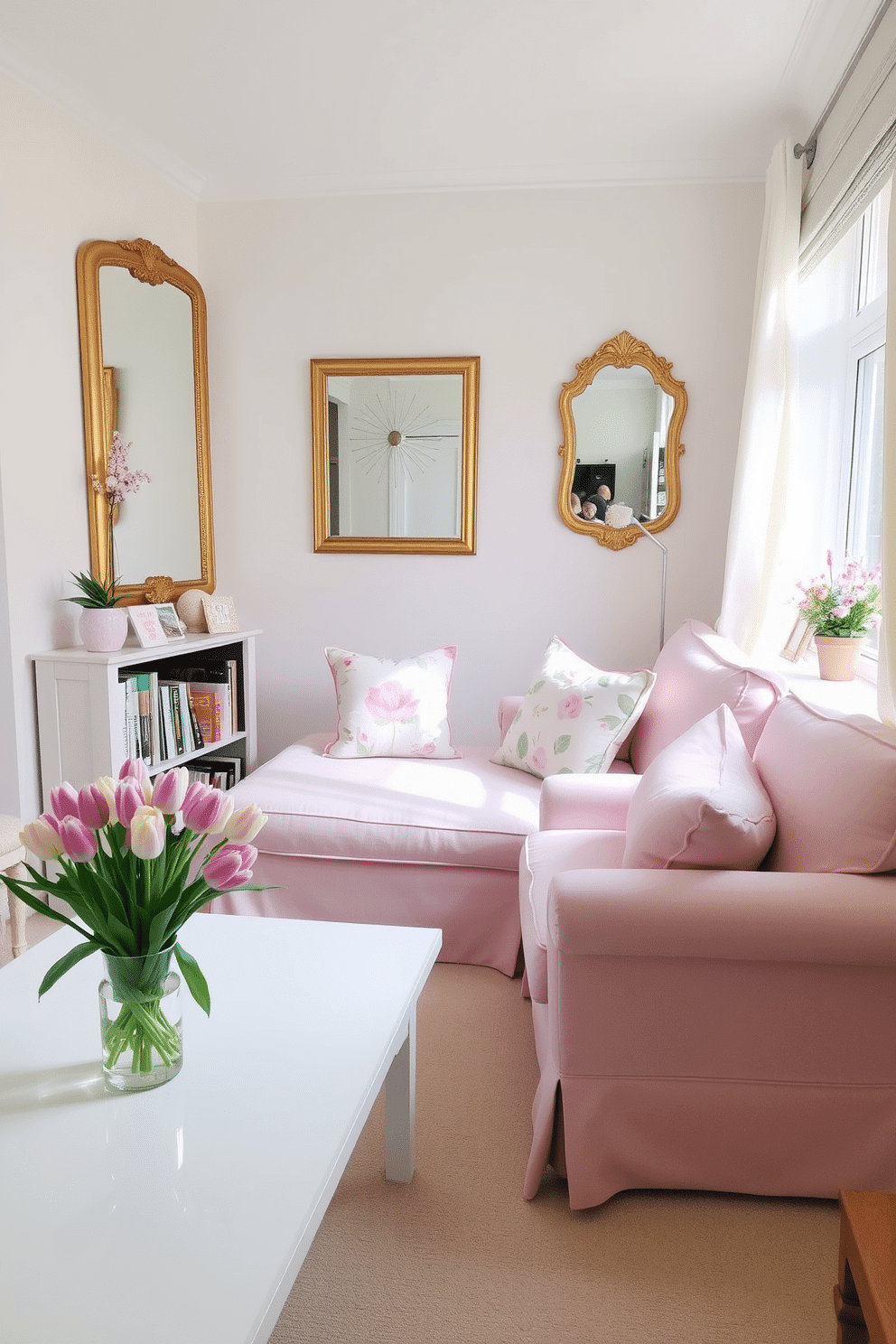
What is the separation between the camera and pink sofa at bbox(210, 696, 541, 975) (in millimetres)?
2682

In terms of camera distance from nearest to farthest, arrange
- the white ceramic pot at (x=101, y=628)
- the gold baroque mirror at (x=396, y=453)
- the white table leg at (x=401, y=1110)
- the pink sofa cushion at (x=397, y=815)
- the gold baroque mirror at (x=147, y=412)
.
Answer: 1. the white table leg at (x=401, y=1110)
2. the pink sofa cushion at (x=397, y=815)
3. the white ceramic pot at (x=101, y=628)
4. the gold baroque mirror at (x=147, y=412)
5. the gold baroque mirror at (x=396, y=453)

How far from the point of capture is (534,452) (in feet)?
12.5

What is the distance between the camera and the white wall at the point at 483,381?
12.1ft

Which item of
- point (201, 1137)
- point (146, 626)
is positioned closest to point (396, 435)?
point (146, 626)

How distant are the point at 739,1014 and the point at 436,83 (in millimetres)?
2827

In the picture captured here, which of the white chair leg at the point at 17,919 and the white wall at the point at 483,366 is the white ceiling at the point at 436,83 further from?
the white chair leg at the point at 17,919

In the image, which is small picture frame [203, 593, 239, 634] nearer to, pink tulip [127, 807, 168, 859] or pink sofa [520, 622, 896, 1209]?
pink sofa [520, 622, 896, 1209]

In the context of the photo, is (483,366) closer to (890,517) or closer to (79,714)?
(79,714)

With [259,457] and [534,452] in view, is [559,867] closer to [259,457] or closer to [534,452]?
[534,452]

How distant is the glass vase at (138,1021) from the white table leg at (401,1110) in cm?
51

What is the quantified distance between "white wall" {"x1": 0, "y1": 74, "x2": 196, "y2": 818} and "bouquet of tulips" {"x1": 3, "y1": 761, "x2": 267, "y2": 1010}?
1.94 metres

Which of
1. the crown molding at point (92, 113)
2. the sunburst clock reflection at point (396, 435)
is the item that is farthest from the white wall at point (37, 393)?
the sunburst clock reflection at point (396, 435)

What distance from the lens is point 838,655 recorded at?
258cm

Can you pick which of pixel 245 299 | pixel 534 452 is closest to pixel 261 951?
pixel 534 452
